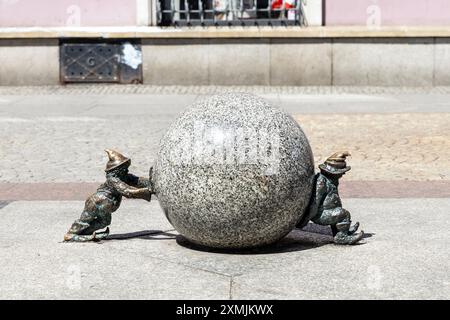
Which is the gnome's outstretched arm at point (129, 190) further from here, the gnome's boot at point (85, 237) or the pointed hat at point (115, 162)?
the gnome's boot at point (85, 237)

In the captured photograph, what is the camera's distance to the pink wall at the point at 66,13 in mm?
20031

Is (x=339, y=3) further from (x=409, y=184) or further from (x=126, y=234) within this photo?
(x=126, y=234)

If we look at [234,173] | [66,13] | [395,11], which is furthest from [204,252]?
[66,13]

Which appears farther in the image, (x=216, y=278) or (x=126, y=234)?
(x=126, y=234)

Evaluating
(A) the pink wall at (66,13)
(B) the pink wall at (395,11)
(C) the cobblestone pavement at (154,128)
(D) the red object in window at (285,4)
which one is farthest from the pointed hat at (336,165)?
(A) the pink wall at (66,13)

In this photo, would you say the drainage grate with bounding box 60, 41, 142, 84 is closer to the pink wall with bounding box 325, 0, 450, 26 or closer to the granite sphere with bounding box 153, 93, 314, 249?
the pink wall with bounding box 325, 0, 450, 26

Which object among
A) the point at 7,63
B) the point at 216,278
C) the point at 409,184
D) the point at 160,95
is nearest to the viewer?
the point at 216,278

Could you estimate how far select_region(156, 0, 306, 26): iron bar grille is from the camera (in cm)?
2003

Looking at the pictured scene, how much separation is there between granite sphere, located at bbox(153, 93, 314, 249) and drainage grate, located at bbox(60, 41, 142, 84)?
1292 centimetres

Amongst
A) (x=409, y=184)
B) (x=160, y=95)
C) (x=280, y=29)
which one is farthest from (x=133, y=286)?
(x=280, y=29)

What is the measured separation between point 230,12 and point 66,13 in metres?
3.41

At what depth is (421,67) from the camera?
64.4 feet

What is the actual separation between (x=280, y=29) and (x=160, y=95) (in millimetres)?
2969
